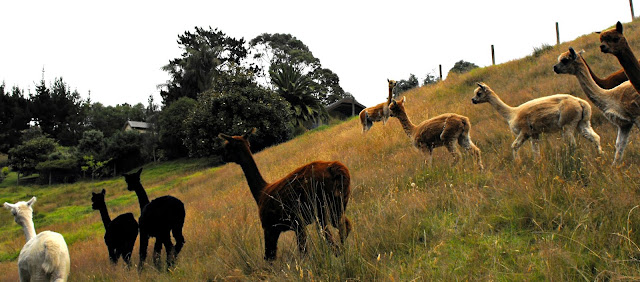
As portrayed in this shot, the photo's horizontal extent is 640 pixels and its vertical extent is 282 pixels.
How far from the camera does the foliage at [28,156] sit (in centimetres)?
4000

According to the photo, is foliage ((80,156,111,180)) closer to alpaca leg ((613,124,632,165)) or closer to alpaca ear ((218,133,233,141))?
alpaca ear ((218,133,233,141))

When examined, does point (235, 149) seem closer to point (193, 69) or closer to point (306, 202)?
point (306, 202)

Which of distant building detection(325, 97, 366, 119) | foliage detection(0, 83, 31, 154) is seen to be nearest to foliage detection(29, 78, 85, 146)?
foliage detection(0, 83, 31, 154)

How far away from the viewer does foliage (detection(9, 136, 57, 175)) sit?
40.0m

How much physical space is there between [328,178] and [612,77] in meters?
4.83

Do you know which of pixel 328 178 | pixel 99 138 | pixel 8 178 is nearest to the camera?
pixel 328 178

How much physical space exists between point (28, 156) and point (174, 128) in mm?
16888

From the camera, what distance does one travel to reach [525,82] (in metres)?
11.5

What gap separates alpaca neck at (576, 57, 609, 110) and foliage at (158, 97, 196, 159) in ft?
137

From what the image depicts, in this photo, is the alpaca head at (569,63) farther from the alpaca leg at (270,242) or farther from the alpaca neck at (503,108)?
the alpaca leg at (270,242)

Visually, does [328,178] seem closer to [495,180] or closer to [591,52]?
[495,180]

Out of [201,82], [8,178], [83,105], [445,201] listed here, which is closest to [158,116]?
[201,82]

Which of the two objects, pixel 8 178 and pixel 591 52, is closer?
pixel 591 52

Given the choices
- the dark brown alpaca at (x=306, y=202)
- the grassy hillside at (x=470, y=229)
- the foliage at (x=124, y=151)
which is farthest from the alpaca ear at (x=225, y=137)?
the foliage at (x=124, y=151)
